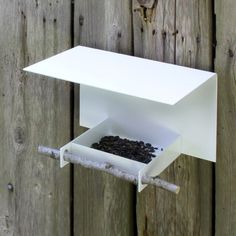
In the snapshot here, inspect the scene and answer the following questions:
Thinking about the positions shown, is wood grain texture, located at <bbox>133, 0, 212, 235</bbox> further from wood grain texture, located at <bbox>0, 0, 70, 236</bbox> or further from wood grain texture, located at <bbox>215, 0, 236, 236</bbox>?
wood grain texture, located at <bbox>0, 0, 70, 236</bbox>

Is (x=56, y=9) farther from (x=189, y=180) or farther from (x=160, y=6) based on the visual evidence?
(x=189, y=180)

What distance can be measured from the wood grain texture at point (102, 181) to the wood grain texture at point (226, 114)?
210 millimetres

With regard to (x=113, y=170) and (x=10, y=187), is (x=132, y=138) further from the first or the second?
(x=10, y=187)

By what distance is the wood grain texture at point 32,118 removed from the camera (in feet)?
4.91

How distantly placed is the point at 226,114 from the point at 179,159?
0.15 metres

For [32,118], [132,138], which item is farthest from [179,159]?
[32,118]

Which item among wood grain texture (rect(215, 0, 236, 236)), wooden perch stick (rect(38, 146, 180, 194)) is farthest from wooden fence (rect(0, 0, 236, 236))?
wooden perch stick (rect(38, 146, 180, 194))

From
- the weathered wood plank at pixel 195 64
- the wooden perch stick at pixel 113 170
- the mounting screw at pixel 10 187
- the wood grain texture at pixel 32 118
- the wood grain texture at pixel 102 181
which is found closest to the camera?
the wooden perch stick at pixel 113 170

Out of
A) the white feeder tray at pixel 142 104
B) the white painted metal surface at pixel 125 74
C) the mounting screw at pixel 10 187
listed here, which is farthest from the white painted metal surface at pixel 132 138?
the mounting screw at pixel 10 187

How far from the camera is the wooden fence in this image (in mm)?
1271

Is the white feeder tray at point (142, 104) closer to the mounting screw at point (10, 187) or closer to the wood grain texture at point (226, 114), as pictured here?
the wood grain texture at point (226, 114)

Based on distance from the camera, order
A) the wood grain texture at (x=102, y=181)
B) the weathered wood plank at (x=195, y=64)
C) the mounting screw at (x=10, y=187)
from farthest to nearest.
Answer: the mounting screw at (x=10, y=187) → the wood grain texture at (x=102, y=181) → the weathered wood plank at (x=195, y=64)

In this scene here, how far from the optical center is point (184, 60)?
1.30 meters

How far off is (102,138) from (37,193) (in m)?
0.38
